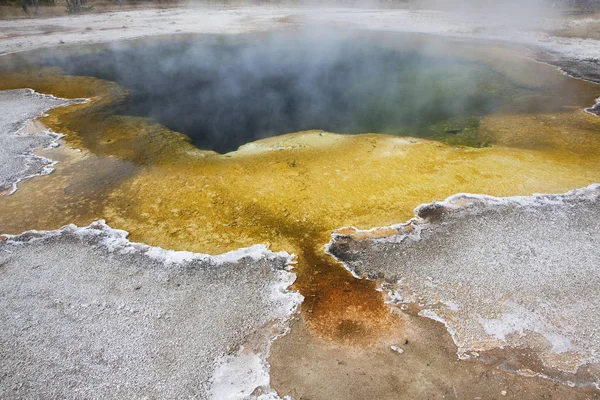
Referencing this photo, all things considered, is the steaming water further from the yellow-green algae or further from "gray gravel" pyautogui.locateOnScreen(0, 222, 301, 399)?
"gray gravel" pyautogui.locateOnScreen(0, 222, 301, 399)

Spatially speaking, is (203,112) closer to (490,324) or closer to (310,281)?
(310,281)

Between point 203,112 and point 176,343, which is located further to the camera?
point 203,112

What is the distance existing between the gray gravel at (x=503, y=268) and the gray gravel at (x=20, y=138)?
19.1 feet

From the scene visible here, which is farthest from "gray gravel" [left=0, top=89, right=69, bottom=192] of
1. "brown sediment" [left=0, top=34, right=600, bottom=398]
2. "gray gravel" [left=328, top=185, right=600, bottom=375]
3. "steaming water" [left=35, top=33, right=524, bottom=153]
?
"gray gravel" [left=328, top=185, right=600, bottom=375]

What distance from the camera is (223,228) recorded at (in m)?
5.35

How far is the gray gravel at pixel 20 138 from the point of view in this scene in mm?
6824

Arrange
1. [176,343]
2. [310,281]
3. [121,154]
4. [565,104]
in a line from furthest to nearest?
[565,104] → [121,154] → [310,281] → [176,343]

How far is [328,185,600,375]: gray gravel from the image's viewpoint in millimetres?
3717

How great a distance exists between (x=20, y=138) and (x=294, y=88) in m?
7.27

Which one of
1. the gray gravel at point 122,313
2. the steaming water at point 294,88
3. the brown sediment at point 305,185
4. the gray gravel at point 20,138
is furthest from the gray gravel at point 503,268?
the gray gravel at point 20,138

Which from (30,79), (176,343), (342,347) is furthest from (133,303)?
(30,79)

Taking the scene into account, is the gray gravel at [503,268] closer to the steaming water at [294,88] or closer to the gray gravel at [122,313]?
the gray gravel at [122,313]

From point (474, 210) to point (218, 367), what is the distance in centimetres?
419

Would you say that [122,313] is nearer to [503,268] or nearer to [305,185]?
[305,185]
